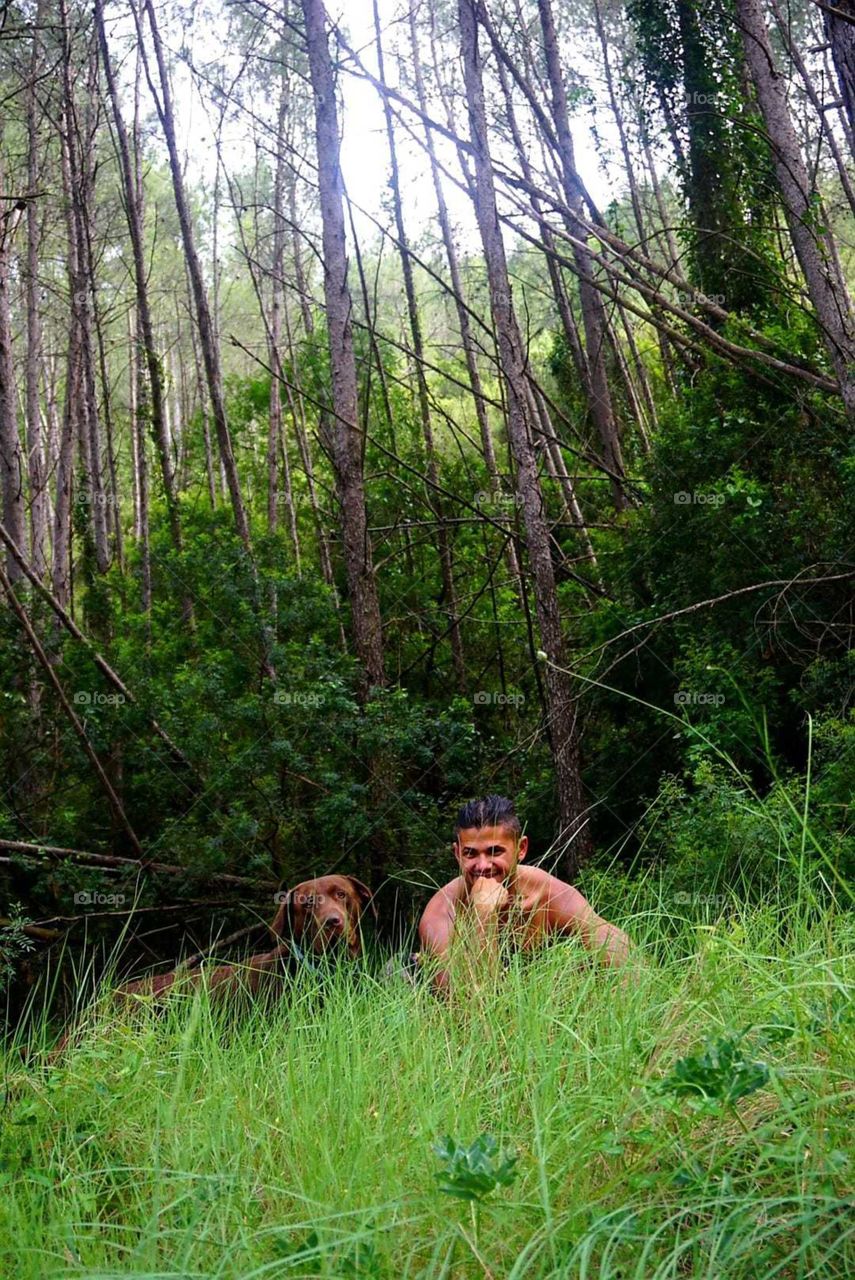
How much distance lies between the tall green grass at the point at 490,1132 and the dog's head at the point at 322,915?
171 centimetres

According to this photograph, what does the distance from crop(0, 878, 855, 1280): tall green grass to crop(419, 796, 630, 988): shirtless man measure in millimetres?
517

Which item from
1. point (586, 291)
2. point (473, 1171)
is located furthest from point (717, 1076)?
point (586, 291)

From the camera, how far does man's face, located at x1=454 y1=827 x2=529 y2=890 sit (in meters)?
4.65

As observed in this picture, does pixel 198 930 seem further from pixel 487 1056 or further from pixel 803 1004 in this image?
pixel 803 1004

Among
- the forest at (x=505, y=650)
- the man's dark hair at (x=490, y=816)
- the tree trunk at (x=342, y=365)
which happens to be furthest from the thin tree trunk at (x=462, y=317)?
the man's dark hair at (x=490, y=816)

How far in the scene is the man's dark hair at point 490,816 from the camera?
469 centimetres

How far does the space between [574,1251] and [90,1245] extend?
1.09 m

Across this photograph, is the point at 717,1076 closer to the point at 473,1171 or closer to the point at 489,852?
the point at 473,1171

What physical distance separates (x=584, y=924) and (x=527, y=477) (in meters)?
3.94

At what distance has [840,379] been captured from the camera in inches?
311

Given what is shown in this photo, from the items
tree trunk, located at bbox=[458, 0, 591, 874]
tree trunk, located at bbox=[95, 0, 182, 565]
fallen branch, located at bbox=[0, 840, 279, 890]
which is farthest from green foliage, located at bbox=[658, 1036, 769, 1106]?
tree trunk, located at bbox=[95, 0, 182, 565]

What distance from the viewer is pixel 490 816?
15.4ft

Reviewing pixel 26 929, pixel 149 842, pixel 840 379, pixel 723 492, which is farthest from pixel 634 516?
pixel 26 929

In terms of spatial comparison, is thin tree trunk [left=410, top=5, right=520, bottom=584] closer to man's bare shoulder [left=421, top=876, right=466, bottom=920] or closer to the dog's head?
the dog's head
